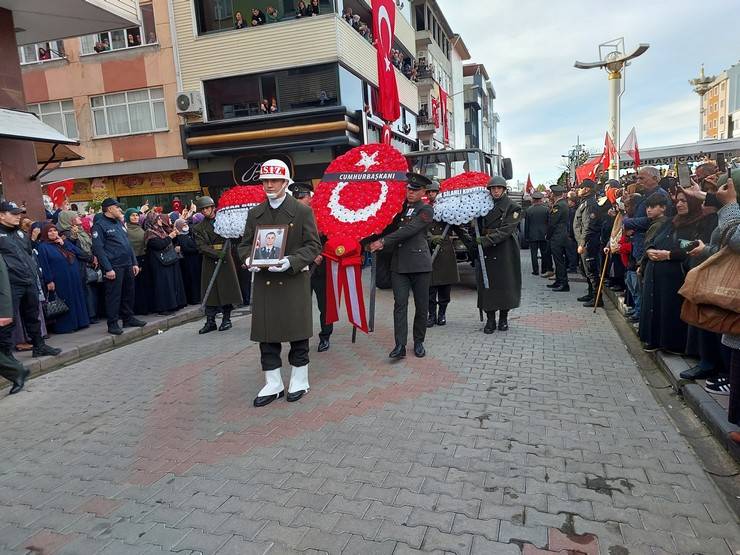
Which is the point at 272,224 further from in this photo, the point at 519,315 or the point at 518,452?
the point at 519,315

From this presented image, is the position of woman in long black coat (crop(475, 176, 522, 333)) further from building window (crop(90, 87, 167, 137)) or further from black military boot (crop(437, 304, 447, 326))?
building window (crop(90, 87, 167, 137))

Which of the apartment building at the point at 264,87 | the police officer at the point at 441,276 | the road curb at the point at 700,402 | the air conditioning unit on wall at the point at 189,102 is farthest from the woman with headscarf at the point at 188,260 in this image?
the air conditioning unit on wall at the point at 189,102

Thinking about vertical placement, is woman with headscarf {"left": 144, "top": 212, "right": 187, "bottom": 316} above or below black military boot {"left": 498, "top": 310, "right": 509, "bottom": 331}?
above

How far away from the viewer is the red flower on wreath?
5828 millimetres

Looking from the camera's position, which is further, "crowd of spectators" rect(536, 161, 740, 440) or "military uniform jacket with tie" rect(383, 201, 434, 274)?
"military uniform jacket with tie" rect(383, 201, 434, 274)

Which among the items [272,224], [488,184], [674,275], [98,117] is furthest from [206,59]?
[674,275]

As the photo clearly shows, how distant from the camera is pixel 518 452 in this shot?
3568 millimetres

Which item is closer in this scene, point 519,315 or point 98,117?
point 519,315

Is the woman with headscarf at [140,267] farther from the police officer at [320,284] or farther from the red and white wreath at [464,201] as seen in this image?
the red and white wreath at [464,201]

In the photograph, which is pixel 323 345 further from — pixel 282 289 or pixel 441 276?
pixel 441 276

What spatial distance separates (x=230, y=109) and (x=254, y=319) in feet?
56.4

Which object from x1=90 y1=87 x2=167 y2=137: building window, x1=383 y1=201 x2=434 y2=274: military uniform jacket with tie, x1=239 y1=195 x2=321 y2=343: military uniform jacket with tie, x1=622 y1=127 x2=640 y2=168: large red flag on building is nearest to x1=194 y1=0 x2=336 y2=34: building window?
x1=90 y1=87 x2=167 y2=137: building window

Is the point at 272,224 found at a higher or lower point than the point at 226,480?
higher

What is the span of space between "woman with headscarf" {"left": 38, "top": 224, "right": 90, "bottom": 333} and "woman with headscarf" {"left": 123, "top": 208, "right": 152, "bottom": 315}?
1.01 m
